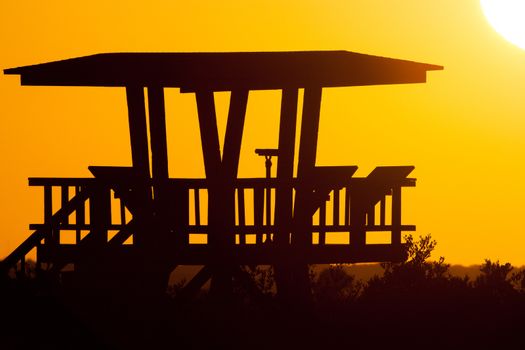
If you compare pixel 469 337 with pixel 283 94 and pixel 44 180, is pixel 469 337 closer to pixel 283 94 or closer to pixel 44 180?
pixel 283 94

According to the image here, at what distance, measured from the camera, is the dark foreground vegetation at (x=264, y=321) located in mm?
19375

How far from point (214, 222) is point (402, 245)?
10.2 ft

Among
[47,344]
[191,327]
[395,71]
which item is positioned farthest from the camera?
[395,71]

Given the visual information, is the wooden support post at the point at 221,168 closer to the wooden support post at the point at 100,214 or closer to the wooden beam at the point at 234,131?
the wooden beam at the point at 234,131

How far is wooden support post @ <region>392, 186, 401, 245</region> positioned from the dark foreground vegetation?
1010mm

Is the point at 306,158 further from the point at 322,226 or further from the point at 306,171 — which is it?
the point at 322,226

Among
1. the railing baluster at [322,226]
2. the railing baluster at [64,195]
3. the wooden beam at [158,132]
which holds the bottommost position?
the railing baluster at [322,226]

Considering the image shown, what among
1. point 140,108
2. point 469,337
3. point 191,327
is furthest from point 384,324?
point 140,108

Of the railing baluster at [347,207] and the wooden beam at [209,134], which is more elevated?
the wooden beam at [209,134]

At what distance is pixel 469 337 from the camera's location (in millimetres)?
21484

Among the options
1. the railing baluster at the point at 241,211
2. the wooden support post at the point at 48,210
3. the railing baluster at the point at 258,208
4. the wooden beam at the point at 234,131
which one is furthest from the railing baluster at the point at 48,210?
the railing baluster at the point at 258,208

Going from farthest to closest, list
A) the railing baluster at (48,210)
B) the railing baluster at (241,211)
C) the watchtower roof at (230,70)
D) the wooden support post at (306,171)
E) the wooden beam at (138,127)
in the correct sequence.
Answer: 1. the railing baluster at (241,211)
2. the railing baluster at (48,210)
3. the wooden beam at (138,127)
4. the wooden support post at (306,171)
5. the watchtower roof at (230,70)

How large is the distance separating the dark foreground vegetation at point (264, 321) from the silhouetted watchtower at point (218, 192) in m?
0.74

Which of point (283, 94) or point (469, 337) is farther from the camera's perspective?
point (283, 94)
